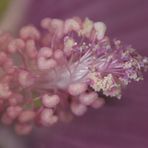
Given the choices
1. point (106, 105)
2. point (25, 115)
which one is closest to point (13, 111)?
point (25, 115)

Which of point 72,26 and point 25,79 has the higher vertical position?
point 72,26

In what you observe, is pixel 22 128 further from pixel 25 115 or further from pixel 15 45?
pixel 15 45

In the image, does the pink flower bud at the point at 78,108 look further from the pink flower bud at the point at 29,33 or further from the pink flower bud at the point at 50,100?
the pink flower bud at the point at 29,33

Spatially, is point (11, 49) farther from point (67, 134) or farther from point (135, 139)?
point (135, 139)

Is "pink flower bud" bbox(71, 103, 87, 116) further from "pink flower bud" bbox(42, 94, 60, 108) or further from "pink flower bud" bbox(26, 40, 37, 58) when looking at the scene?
"pink flower bud" bbox(26, 40, 37, 58)

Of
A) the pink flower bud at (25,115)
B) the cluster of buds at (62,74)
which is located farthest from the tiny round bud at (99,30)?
the pink flower bud at (25,115)

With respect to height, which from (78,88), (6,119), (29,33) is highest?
(29,33)

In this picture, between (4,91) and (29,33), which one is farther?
(29,33)
